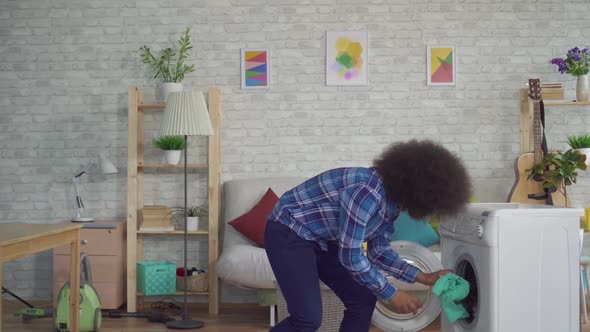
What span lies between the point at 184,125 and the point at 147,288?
46.7 inches

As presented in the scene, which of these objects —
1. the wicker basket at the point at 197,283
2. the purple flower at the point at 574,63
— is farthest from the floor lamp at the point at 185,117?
the purple flower at the point at 574,63

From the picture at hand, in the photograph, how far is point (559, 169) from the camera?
4645 millimetres

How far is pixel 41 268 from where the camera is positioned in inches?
211

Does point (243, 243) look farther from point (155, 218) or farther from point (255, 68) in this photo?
point (255, 68)

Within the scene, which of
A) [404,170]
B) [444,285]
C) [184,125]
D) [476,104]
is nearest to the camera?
[404,170]

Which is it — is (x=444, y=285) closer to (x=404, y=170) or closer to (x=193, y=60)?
(x=404, y=170)

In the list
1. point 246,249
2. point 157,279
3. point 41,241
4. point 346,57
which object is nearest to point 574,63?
point 346,57

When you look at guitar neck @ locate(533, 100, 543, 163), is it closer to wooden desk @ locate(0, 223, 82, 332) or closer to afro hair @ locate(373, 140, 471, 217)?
afro hair @ locate(373, 140, 471, 217)

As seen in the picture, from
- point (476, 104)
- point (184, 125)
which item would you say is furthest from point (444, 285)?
point (476, 104)

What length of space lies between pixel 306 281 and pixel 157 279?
8.68 feet

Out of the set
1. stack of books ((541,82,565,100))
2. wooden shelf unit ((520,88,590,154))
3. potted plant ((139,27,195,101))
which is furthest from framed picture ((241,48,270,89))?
stack of books ((541,82,565,100))

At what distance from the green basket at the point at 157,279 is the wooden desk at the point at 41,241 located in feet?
3.67

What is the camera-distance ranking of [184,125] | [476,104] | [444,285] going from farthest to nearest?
[476,104] < [184,125] < [444,285]

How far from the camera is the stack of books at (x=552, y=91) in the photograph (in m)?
4.95
